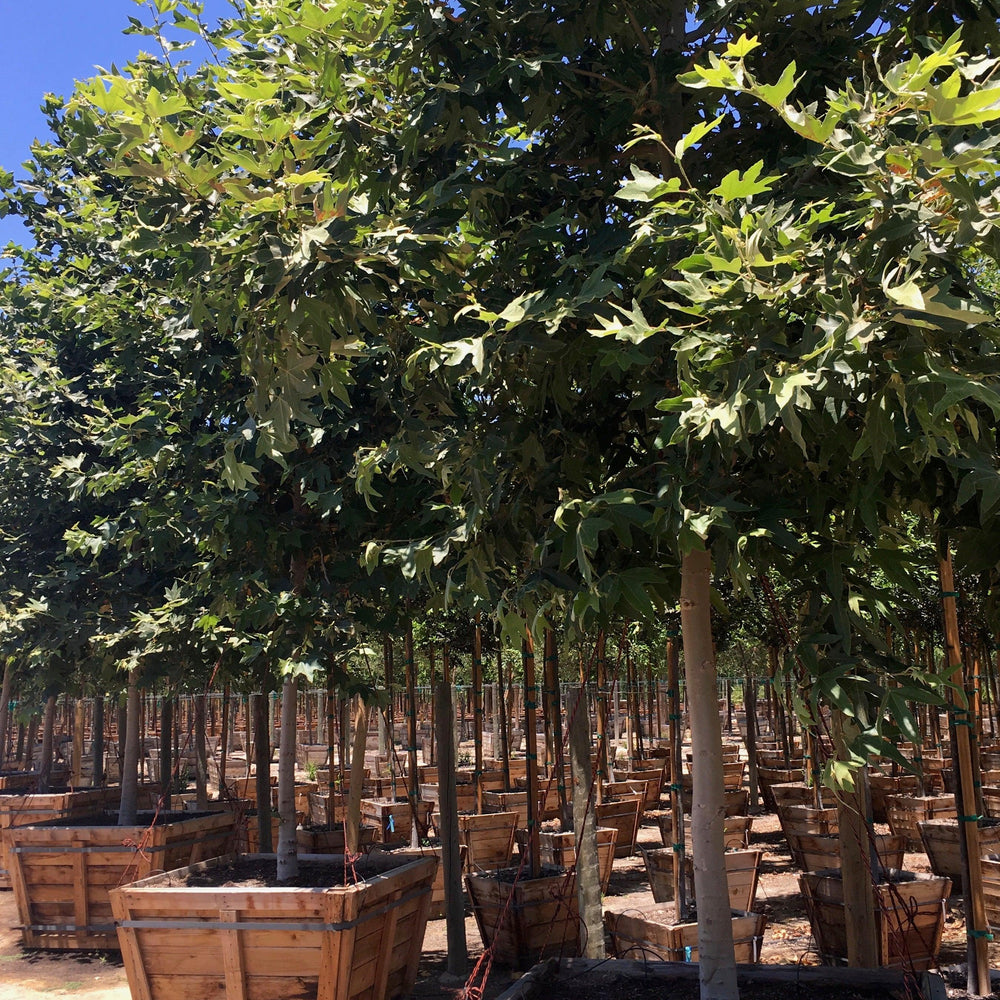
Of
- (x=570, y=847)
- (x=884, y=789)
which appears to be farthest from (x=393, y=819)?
(x=884, y=789)

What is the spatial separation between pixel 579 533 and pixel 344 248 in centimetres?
122

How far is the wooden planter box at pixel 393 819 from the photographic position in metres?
11.9

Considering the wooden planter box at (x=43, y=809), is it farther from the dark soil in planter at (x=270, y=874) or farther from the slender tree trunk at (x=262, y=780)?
the dark soil in planter at (x=270, y=874)

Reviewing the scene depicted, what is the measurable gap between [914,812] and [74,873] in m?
9.40

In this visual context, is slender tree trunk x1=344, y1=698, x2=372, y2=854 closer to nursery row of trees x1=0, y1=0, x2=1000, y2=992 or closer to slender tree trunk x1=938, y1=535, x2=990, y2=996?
nursery row of trees x1=0, y1=0, x2=1000, y2=992

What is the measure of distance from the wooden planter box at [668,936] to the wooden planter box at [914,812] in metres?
5.63

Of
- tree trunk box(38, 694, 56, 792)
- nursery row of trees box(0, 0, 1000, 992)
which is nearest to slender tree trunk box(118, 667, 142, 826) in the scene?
tree trunk box(38, 694, 56, 792)

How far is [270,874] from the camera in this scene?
7.62m

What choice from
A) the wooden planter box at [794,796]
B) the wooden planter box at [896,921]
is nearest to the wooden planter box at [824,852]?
the wooden planter box at [896,921]

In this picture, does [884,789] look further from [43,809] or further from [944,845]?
[43,809]

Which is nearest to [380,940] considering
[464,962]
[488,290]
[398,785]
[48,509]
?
[464,962]

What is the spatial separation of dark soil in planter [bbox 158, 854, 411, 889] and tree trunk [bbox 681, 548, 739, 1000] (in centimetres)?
357

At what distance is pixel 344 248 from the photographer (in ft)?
10.3

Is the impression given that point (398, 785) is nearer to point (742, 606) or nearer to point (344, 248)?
point (742, 606)
